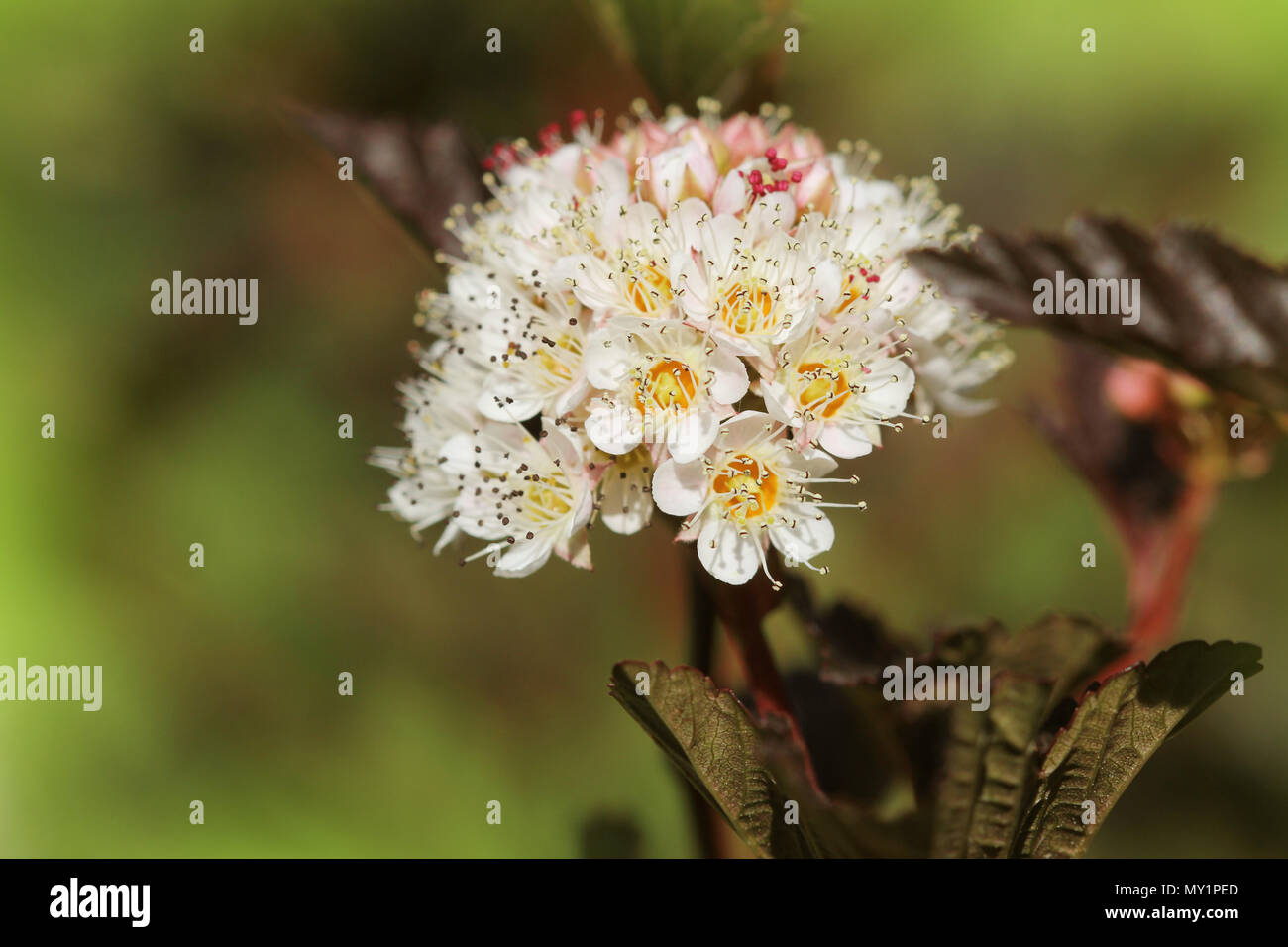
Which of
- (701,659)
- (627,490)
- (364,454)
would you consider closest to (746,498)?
(627,490)

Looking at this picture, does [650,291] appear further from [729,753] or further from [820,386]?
[729,753]

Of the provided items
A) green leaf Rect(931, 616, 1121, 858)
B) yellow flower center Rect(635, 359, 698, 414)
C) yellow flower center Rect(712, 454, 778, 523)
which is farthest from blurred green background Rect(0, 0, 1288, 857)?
yellow flower center Rect(635, 359, 698, 414)

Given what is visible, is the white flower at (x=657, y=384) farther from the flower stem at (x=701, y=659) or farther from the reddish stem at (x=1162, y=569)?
the reddish stem at (x=1162, y=569)

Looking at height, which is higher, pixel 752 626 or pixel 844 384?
pixel 844 384

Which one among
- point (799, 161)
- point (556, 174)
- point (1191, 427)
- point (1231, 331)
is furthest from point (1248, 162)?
point (556, 174)

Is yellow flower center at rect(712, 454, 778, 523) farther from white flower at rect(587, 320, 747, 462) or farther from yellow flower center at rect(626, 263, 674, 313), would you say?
yellow flower center at rect(626, 263, 674, 313)

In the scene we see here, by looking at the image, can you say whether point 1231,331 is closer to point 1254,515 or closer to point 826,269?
point 826,269

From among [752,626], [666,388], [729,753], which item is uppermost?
[666,388]

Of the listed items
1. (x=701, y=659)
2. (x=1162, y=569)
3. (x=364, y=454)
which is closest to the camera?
(x=701, y=659)
